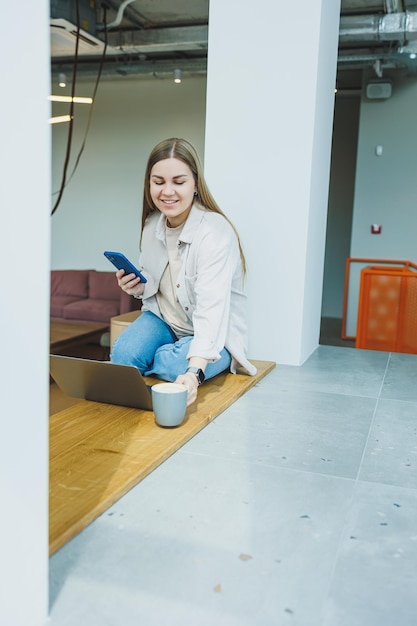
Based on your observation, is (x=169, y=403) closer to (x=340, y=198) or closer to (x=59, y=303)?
(x=59, y=303)

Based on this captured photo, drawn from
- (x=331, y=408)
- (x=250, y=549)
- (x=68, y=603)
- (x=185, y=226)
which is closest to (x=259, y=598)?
(x=250, y=549)

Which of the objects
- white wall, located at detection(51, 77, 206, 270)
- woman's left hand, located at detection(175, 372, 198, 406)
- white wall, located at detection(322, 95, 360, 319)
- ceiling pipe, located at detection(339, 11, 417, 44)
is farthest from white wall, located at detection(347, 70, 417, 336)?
woman's left hand, located at detection(175, 372, 198, 406)

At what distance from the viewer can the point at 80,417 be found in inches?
69.8

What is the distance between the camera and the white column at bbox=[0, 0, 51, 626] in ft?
2.56

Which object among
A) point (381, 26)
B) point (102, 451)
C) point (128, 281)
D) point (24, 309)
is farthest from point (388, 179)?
point (24, 309)

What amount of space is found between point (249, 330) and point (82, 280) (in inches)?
172

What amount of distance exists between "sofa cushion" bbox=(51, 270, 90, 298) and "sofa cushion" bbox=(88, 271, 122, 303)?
7cm

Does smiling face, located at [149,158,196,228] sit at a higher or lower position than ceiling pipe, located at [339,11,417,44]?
lower

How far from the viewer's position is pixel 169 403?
5.43 ft

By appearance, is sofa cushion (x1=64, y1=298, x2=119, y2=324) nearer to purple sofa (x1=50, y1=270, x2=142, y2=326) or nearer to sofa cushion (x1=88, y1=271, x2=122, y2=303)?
purple sofa (x1=50, y1=270, x2=142, y2=326)

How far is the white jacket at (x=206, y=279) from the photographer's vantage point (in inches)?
76.0

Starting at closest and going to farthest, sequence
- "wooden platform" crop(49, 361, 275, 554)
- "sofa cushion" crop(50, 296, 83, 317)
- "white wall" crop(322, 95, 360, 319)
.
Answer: "wooden platform" crop(49, 361, 275, 554), "sofa cushion" crop(50, 296, 83, 317), "white wall" crop(322, 95, 360, 319)

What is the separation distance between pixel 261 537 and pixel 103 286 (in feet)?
18.3

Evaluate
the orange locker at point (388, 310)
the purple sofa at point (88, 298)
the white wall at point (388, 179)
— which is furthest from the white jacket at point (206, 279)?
the white wall at point (388, 179)
